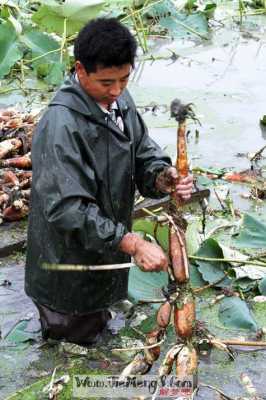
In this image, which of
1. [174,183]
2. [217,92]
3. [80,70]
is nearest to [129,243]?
[174,183]

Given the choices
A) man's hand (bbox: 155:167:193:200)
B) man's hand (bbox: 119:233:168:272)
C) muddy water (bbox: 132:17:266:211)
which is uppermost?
man's hand (bbox: 155:167:193:200)

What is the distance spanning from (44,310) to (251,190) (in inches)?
84.2

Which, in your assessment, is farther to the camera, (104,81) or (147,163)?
(147,163)

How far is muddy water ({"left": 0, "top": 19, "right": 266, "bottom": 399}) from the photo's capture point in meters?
3.49

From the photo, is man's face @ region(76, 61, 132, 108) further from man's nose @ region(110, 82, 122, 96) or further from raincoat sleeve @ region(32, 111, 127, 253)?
raincoat sleeve @ region(32, 111, 127, 253)

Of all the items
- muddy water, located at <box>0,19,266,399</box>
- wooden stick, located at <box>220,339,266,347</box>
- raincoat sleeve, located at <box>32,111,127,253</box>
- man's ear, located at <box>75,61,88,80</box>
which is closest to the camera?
raincoat sleeve, located at <box>32,111,127,253</box>

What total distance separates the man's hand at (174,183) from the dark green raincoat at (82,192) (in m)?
0.07

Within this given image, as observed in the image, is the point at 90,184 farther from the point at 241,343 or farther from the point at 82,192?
the point at 241,343

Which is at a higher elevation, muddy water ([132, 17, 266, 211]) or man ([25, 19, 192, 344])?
man ([25, 19, 192, 344])

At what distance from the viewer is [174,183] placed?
3.25m

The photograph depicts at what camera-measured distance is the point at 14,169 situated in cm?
498

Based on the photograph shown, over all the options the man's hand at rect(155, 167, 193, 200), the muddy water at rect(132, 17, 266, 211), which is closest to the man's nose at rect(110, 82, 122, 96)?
the man's hand at rect(155, 167, 193, 200)

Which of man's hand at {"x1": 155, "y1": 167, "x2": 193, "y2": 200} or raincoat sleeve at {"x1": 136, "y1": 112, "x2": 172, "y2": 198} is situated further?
raincoat sleeve at {"x1": 136, "y1": 112, "x2": 172, "y2": 198}

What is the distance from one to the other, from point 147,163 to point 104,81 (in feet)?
1.58
